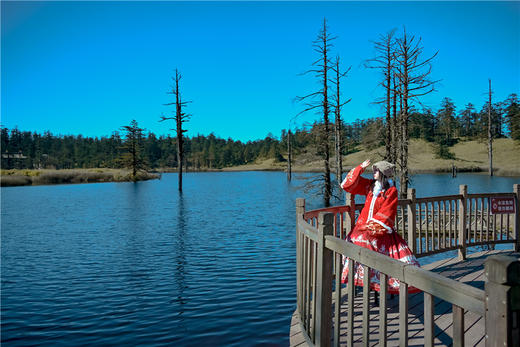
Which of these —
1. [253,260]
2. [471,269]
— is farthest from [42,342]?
[471,269]

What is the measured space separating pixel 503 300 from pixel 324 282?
6.23 ft

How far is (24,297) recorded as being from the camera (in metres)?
9.01

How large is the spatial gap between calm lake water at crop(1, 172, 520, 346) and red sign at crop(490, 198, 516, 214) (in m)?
4.71

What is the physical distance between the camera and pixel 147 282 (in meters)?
9.93

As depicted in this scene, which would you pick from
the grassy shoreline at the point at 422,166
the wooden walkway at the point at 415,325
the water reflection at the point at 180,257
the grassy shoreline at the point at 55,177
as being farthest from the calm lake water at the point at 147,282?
the grassy shoreline at the point at 55,177

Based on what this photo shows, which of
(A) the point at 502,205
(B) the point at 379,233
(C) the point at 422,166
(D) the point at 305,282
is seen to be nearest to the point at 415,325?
(B) the point at 379,233

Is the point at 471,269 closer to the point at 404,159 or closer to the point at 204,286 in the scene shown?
the point at 204,286

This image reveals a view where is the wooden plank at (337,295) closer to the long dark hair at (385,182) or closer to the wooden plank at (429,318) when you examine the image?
the wooden plank at (429,318)

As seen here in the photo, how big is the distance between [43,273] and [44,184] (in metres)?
49.1

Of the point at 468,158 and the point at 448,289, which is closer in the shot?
the point at 448,289

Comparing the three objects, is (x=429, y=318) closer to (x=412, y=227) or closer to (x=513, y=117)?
(x=412, y=227)

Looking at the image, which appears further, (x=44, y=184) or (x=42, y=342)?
(x=44, y=184)

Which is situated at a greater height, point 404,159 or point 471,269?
point 404,159

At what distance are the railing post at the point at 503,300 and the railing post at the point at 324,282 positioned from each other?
5.62 feet
